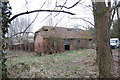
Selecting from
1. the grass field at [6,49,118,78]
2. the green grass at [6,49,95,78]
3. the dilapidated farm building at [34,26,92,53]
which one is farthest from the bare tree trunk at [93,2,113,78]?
the dilapidated farm building at [34,26,92,53]

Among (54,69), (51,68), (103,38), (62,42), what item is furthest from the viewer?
(62,42)

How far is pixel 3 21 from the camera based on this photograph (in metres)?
2.41

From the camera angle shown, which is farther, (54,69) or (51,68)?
(51,68)

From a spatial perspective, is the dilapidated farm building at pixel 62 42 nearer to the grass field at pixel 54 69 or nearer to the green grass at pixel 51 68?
the green grass at pixel 51 68

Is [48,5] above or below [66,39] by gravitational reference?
above

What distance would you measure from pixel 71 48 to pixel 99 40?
17.6 m

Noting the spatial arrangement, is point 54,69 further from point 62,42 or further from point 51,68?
point 62,42

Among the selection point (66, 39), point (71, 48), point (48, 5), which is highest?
point (48, 5)

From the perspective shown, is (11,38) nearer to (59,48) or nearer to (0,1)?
(0,1)

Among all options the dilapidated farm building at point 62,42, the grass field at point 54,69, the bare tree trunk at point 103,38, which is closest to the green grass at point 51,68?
the grass field at point 54,69

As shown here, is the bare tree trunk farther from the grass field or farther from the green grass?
the green grass

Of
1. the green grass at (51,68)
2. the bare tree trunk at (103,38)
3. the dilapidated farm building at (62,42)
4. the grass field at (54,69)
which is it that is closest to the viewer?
the bare tree trunk at (103,38)

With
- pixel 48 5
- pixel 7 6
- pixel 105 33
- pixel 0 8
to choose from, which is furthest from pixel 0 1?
pixel 105 33

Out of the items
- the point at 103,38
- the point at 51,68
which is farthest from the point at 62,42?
the point at 103,38
